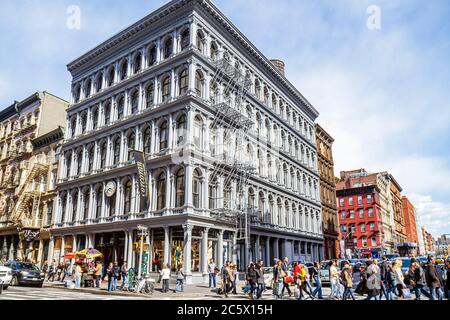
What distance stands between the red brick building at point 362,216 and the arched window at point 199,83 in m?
55.9

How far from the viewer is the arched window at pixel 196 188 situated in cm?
2775

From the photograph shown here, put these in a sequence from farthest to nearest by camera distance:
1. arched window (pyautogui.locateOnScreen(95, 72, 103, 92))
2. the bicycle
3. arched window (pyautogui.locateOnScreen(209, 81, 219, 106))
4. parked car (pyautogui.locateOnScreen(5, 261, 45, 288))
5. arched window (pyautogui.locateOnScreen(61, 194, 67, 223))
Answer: arched window (pyautogui.locateOnScreen(95, 72, 103, 92))
arched window (pyautogui.locateOnScreen(61, 194, 67, 223))
arched window (pyautogui.locateOnScreen(209, 81, 219, 106))
parked car (pyautogui.locateOnScreen(5, 261, 45, 288))
the bicycle

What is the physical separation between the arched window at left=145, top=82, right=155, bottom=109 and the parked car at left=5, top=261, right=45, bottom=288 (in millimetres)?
16266

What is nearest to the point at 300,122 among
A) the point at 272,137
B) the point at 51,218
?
the point at 272,137

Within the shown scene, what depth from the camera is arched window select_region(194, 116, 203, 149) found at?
28886mm

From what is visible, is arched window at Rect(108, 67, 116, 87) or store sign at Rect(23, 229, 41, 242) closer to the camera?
arched window at Rect(108, 67, 116, 87)

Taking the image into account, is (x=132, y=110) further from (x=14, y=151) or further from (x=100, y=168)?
(x=14, y=151)

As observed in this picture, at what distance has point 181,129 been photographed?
96.0 ft

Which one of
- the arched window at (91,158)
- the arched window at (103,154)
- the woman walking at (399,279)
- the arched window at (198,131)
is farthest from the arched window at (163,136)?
the woman walking at (399,279)

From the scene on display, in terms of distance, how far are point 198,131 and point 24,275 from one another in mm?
15641

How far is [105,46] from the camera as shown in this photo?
37.4 meters

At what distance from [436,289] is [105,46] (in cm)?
3543

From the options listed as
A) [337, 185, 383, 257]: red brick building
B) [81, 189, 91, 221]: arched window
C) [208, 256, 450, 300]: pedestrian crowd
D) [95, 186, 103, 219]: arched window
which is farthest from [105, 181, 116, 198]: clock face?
[337, 185, 383, 257]: red brick building

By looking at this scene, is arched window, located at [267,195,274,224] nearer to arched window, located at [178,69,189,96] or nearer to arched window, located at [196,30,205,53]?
arched window, located at [178,69,189,96]
